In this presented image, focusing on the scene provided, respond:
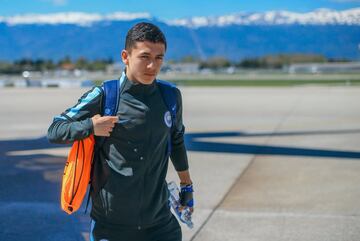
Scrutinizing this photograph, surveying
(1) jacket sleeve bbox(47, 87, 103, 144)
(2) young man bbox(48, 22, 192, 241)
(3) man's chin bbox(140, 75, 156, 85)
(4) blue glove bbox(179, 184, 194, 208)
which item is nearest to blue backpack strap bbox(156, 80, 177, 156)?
(2) young man bbox(48, 22, 192, 241)

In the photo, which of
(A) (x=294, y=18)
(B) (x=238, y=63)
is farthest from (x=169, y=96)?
(B) (x=238, y=63)

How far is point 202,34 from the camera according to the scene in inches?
6284

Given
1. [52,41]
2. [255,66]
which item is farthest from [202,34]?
[52,41]

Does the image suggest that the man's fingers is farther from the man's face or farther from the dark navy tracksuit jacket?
the man's face

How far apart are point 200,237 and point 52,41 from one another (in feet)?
638

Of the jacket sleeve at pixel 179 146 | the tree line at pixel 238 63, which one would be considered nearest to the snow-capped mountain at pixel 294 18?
the jacket sleeve at pixel 179 146

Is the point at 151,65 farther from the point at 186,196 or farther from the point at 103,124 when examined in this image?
the point at 186,196

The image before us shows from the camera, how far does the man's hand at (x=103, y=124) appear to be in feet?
9.04

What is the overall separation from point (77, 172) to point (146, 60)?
654mm

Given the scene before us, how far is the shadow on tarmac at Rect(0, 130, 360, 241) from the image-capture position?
217 inches

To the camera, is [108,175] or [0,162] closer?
[108,175]

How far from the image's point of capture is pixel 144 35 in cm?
285

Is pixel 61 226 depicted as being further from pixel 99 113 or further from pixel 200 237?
pixel 99 113

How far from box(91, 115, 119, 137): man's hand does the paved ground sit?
276 centimetres
